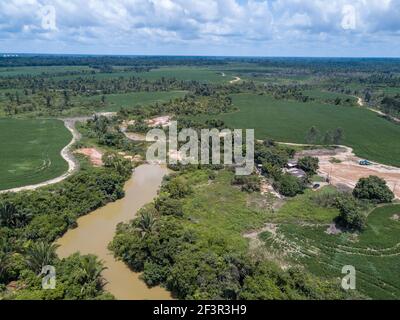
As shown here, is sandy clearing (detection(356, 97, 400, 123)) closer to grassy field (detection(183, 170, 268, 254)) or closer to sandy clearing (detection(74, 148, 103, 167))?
grassy field (detection(183, 170, 268, 254))

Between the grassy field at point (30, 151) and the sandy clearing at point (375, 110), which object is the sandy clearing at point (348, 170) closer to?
the sandy clearing at point (375, 110)

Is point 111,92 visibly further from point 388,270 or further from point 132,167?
point 388,270

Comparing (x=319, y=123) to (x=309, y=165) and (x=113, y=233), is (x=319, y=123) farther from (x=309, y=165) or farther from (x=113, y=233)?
(x=113, y=233)

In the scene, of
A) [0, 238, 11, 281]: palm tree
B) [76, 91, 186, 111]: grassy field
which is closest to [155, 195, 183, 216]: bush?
[0, 238, 11, 281]: palm tree

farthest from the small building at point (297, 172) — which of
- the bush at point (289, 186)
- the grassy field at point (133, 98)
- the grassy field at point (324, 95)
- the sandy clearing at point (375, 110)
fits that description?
the grassy field at point (324, 95)
